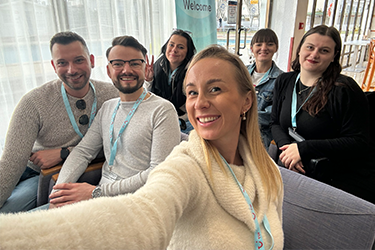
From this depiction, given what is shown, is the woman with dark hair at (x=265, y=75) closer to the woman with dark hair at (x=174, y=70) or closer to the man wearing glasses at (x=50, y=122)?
the woman with dark hair at (x=174, y=70)

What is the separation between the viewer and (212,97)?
860 millimetres

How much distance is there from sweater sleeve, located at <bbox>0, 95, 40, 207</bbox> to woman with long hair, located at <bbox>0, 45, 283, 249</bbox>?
132cm

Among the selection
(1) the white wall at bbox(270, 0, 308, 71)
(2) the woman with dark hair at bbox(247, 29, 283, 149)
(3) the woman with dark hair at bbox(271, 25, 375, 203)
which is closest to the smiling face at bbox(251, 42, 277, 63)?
(2) the woman with dark hair at bbox(247, 29, 283, 149)

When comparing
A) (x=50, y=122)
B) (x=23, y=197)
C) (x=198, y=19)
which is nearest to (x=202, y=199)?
(x=50, y=122)

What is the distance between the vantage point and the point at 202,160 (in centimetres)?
82

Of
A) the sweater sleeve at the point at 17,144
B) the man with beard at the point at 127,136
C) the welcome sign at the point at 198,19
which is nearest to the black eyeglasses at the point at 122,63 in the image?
the man with beard at the point at 127,136

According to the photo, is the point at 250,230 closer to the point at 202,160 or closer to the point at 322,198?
the point at 202,160

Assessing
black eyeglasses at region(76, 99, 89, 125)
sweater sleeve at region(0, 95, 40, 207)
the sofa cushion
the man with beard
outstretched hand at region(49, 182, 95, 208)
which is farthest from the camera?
black eyeglasses at region(76, 99, 89, 125)

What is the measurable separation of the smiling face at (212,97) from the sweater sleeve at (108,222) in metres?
0.29

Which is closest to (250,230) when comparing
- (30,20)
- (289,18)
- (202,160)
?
(202,160)

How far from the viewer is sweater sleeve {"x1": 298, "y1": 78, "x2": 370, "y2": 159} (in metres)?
1.56

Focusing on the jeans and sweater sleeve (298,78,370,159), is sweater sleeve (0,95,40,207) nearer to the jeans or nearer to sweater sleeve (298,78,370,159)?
the jeans

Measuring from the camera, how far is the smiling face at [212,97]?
85 centimetres

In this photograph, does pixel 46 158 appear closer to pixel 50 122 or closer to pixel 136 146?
pixel 50 122
